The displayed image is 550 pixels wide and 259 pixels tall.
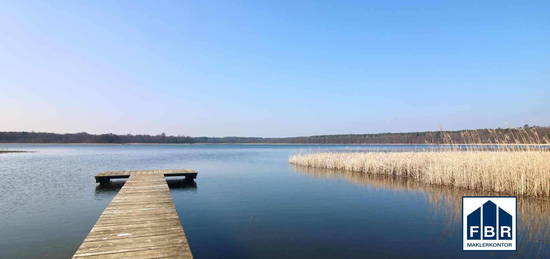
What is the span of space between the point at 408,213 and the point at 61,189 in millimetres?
15827

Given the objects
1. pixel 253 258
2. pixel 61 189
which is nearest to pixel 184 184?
pixel 61 189

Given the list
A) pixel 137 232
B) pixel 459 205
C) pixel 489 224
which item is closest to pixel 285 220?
pixel 137 232

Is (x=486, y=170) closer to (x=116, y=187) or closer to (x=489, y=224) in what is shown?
(x=489, y=224)

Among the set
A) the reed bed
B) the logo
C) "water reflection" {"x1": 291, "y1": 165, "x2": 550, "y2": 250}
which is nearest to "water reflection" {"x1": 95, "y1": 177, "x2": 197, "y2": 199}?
"water reflection" {"x1": 291, "y1": 165, "x2": 550, "y2": 250}

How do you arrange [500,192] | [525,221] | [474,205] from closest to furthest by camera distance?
[474,205], [525,221], [500,192]

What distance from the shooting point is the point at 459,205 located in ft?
35.1

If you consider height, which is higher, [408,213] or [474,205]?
[474,205]

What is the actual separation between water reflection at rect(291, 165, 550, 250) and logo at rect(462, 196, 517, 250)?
0.97ft

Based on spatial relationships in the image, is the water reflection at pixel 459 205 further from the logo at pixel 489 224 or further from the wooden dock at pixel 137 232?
the wooden dock at pixel 137 232

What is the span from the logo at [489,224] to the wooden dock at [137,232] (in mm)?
6570

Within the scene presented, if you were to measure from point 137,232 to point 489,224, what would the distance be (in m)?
8.44

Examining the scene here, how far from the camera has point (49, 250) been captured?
6.45m

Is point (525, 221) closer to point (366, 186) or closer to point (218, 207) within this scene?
point (366, 186)

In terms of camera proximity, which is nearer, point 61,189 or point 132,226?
point 132,226
